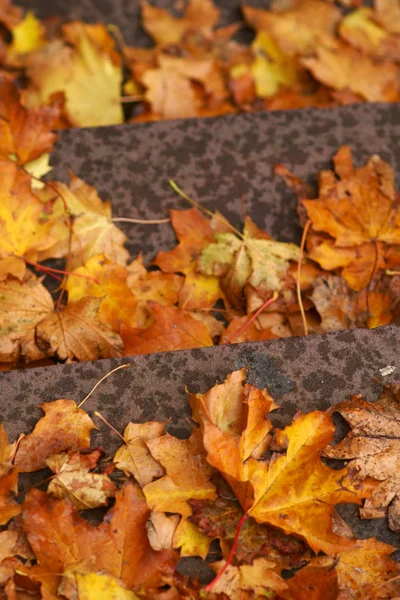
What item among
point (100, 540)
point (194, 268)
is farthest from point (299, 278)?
point (100, 540)

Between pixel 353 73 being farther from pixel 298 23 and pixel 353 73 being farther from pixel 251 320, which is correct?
pixel 251 320

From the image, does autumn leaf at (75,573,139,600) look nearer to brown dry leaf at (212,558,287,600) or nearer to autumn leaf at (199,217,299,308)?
brown dry leaf at (212,558,287,600)

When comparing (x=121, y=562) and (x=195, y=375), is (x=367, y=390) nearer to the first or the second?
(x=195, y=375)

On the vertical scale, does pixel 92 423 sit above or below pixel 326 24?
below

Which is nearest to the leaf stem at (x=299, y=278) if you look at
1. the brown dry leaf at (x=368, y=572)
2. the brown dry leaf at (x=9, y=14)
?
the brown dry leaf at (x=368, y=572)

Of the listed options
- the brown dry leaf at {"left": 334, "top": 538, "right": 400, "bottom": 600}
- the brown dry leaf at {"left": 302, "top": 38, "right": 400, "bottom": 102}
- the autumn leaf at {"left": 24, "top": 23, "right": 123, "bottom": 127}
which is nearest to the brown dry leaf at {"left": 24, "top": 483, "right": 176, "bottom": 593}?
the brown dry leaf at {"left": 334, "top": 538, "right": 400, "bottom": 600}

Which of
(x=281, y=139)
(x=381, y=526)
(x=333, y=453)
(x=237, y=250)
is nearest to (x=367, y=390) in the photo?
(x=333, y=453)
